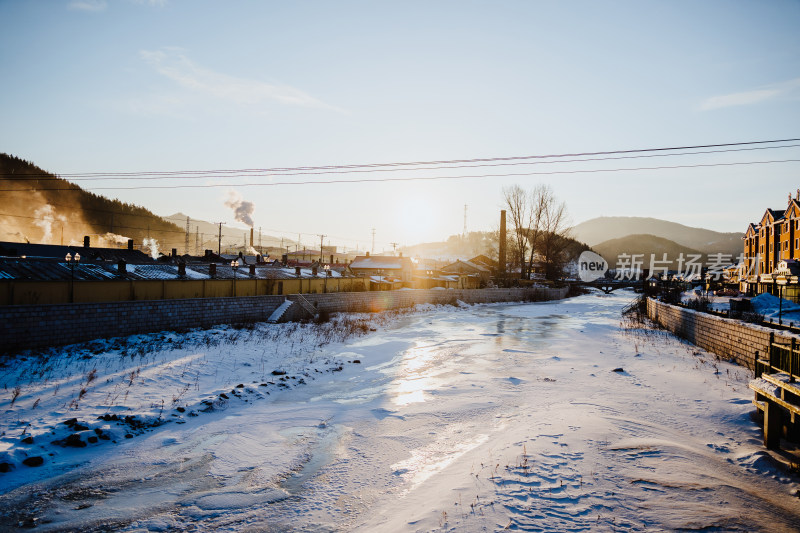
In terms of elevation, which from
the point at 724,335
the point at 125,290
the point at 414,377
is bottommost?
the point at 414,377

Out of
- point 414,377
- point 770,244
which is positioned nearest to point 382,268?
point 770,244

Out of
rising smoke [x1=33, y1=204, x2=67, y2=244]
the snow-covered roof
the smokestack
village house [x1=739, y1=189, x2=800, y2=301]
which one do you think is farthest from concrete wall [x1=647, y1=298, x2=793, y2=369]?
rising smoke [x1=33, y1=204, x2=67, y2=244]

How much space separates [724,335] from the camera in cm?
1430

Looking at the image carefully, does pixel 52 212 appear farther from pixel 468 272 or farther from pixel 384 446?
pixel 384 446

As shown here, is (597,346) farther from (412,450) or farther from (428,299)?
(428,299)

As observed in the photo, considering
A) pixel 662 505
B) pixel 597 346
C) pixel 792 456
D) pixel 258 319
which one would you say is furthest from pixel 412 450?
pixel 258 319

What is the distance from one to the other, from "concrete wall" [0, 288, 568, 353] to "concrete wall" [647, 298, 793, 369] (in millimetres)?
21003

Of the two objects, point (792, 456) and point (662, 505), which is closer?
point (662, 505)

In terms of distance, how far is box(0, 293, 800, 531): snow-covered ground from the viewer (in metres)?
5.28

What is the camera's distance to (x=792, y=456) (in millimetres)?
6574

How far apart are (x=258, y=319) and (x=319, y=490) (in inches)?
764

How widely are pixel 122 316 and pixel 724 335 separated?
2341 centimetres

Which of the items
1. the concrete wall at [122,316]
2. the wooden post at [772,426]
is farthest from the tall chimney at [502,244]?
the wooden post at [772,426]

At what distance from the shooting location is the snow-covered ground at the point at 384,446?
5.28 metres
